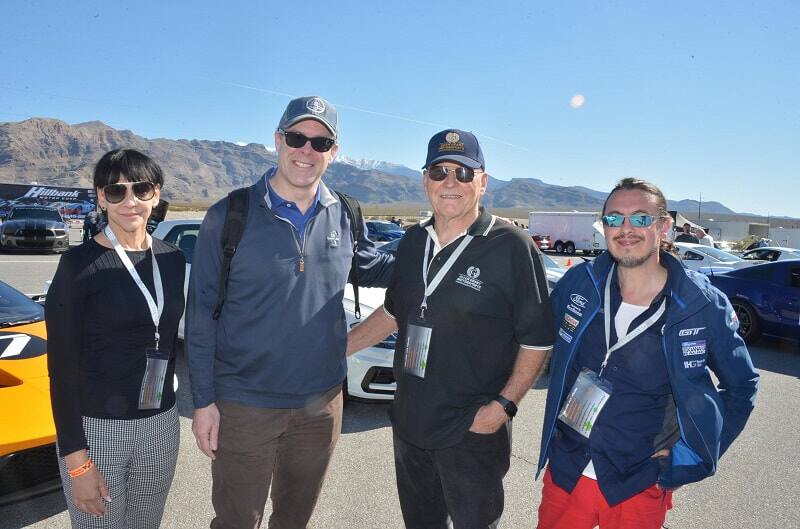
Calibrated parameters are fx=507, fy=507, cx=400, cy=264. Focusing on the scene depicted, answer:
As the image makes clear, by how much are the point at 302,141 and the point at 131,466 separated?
1489 mm

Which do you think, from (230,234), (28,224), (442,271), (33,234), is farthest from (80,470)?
(28,224)

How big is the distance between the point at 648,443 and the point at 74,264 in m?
2.35

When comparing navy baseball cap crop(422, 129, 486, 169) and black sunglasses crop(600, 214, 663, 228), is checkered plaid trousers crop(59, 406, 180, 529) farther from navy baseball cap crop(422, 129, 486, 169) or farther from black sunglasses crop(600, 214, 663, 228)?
black sunglasses crop(600, 214, 663, 228)

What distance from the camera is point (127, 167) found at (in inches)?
80.5

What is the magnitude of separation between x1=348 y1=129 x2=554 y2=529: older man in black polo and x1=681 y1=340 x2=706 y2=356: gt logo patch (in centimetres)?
50

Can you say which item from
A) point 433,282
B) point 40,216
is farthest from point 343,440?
point 40,216

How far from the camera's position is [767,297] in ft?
26.4

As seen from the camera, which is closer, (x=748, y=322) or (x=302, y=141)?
(x=302, y=141)

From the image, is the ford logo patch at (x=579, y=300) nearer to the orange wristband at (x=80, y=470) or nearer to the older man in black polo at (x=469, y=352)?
the older man in black polo at (x=469, y=352)

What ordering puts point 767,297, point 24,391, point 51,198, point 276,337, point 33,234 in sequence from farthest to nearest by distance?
point 51,198 → point 33,234 → point 767,297 → point 24,391 → point 276,337

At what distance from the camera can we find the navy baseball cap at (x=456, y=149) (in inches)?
91.4

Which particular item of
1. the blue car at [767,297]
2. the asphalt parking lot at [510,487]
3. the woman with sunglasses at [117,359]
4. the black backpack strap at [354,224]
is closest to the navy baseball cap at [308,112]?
the black backpack strap at [354,224]

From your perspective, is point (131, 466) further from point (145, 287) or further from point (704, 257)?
point (704, 257)

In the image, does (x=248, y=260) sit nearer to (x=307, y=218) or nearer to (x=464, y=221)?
(x=307, y=218)
